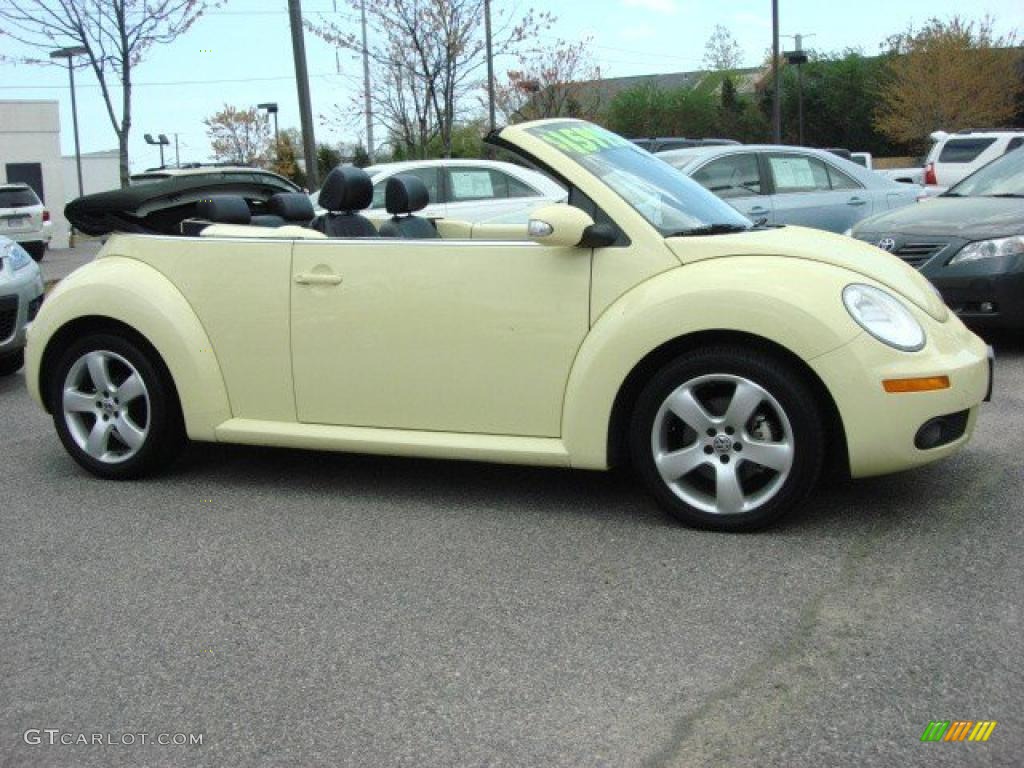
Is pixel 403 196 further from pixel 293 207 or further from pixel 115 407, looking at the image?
pixel 115 407

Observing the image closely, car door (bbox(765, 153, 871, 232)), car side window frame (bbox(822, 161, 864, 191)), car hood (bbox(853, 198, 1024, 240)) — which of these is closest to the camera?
car hood (bbox(853, 198, 1024, 240))

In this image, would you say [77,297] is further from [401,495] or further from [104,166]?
[104,166]

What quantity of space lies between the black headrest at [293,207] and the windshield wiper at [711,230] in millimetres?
2271

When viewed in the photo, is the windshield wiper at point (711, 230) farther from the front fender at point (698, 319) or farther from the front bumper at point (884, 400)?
the front bumper at point (884, 400)

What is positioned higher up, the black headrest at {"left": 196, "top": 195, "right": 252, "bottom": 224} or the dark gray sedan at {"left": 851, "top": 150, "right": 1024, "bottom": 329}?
the black headrest at {"left": 196, "top": 195, "right": 252, "bottom": 224}

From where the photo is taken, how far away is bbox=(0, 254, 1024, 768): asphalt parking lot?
2965 millimetres

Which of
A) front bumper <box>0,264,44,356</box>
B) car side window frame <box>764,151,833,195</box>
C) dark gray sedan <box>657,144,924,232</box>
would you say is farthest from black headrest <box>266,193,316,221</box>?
car side window frame <box>764,151,833,195</box>

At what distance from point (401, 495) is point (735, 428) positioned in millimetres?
1585

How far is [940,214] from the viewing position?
27.5 feet

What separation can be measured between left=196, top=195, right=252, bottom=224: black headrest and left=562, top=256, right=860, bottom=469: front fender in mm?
2094

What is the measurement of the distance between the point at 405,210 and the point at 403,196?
82mm

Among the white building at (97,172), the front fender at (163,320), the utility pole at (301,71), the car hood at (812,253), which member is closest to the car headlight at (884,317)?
the car hood at (812,253)

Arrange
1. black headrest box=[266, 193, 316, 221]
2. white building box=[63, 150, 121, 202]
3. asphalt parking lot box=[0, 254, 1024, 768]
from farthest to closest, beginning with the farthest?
1. white building box=[63, 150, 121, 202]
2. black headrest box=[266, 193, 316, 221]
3. asphalt parking lot box=[0, 254, 1024, 768]

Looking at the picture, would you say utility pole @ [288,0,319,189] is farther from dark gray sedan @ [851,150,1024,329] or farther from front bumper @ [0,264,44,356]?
dark gray sedan @ [851,150,1024,329]
